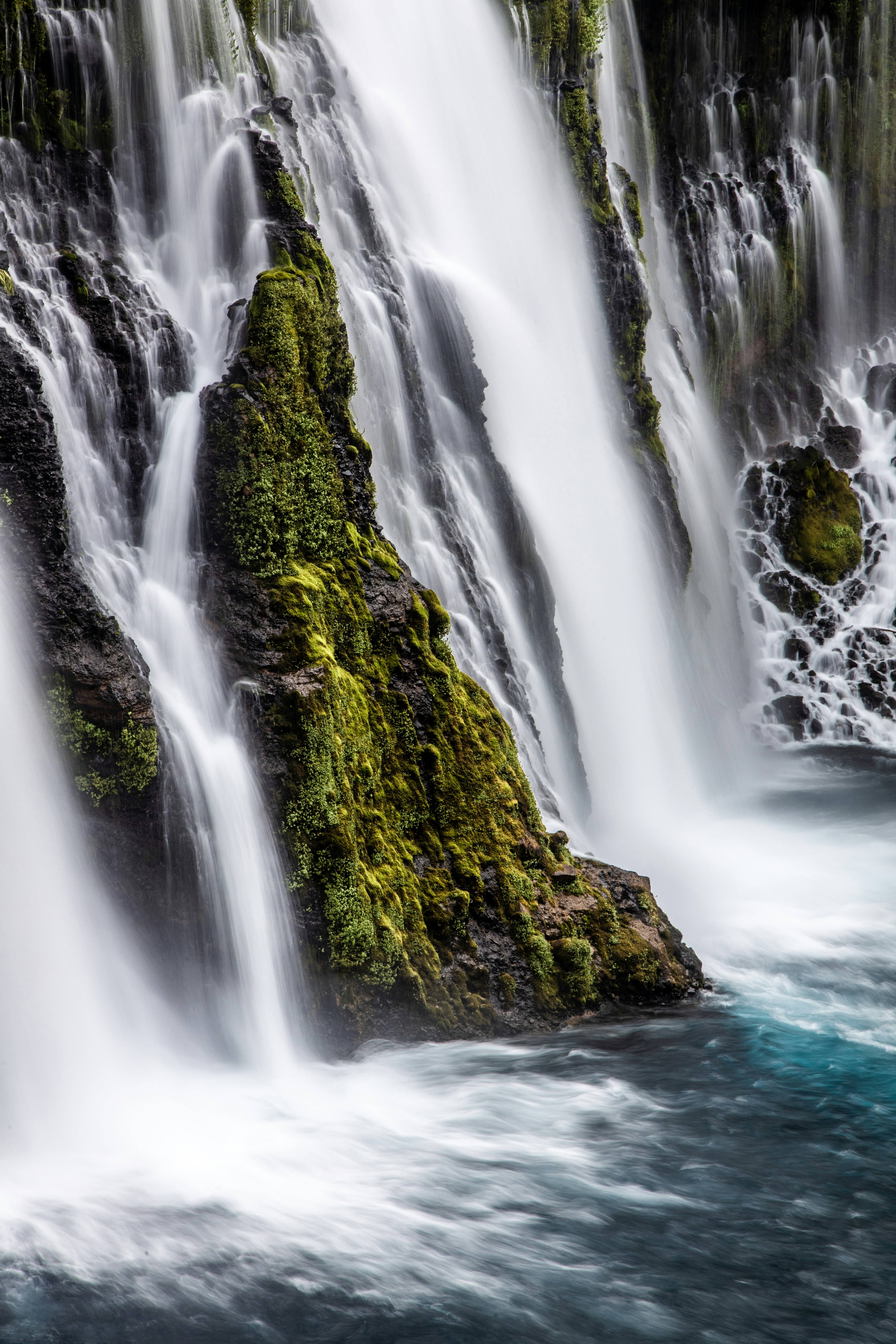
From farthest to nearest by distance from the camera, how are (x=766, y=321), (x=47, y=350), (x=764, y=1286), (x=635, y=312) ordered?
(x=766, y=321) < (x=635, y=312) < (x=47, y=350) < (x=764, y=1286)

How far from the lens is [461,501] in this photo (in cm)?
1205

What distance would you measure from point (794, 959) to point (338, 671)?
5347 millimetres

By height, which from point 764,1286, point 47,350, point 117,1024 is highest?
point 47,350

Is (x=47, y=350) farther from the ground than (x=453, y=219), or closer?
closer

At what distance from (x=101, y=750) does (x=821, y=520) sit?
17.8m

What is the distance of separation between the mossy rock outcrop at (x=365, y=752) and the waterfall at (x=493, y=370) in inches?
77.6

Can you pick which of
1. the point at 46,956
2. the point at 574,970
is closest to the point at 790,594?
the point at 574,970

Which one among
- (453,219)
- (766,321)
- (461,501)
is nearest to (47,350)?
(461,501)

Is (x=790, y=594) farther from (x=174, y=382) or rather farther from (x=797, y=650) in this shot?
(x=174, y=382)

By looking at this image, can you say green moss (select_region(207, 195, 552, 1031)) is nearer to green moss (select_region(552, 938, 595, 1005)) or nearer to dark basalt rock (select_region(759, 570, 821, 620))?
green moss (select_region(552, 938, 595, 1005))

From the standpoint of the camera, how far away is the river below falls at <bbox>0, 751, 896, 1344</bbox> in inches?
202

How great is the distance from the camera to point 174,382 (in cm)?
945

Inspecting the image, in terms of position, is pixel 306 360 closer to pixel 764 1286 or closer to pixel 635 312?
pixel 764 1286

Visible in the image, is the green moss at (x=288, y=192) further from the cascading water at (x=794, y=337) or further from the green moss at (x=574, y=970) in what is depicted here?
the cascading water at (x=794, y=337)
